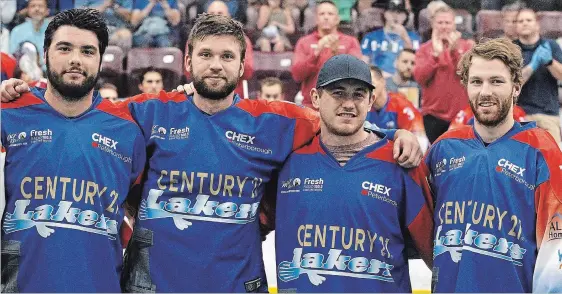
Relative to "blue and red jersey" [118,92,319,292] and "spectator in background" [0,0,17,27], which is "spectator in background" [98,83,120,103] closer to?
"spectator in background" [0,0,17,27]

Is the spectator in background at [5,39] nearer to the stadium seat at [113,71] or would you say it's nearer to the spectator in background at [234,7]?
the stadium seat at [113,71]

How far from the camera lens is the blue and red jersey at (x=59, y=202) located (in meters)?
3.41

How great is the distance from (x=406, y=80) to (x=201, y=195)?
5.39 meters

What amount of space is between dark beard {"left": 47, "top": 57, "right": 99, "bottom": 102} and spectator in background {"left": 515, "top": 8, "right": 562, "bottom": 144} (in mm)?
4512

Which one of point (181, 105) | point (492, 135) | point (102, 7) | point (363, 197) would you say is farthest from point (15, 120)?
point (102, 7)

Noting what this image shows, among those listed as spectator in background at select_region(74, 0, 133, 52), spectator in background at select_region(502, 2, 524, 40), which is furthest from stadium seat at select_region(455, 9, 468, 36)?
spectator in background at select_region(74, 0, 133, 52)

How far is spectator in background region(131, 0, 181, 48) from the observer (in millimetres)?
8797

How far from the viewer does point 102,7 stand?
344 inches

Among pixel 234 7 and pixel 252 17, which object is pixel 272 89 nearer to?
pixel 234 7

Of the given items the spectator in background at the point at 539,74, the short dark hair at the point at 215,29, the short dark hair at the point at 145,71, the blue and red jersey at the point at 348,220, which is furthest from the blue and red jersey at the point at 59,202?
the short dark hair at the point at 145,71

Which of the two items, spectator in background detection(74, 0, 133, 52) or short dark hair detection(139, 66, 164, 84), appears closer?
short dark hair detection(139, 66, 164, 84)

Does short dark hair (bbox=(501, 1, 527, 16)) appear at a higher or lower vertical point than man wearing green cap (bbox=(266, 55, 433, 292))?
higher

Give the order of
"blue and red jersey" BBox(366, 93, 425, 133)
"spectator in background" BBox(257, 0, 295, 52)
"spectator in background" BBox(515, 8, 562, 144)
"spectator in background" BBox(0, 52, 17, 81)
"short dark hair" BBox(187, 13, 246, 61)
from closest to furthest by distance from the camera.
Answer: "short dark hair" BBox(187, 13, 246, 61), "spectator in background" BBox(0, 52, 17, 81), "spectator in background" BBox(515, 8, 562, 144), "blue and red jersey" BBox(366, 93, 425, 133), "spectator in background" BBox(257, 0, 295, 52)

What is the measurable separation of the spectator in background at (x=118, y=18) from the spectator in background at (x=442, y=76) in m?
2.96
